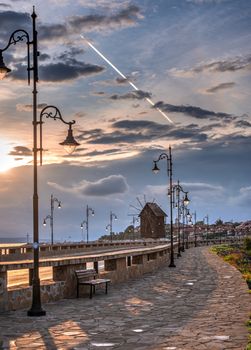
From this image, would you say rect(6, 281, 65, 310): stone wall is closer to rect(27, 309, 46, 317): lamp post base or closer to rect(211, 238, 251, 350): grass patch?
rect(27, 309, 46, 317): lamp post base

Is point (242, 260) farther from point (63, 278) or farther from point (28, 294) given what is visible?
point (28, 294)

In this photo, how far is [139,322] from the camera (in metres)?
12.2

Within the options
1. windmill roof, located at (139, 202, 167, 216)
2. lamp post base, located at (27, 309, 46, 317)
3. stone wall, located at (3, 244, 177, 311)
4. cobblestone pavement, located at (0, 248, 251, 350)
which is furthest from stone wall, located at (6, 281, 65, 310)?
windmill roof, located at (139, 202, 167, 216)

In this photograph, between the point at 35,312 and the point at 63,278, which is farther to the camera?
the point at 63,278

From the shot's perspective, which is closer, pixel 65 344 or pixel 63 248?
pixel 65 344

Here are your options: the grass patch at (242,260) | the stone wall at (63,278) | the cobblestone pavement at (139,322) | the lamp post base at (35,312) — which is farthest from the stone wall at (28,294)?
the grass patch at (242,260)

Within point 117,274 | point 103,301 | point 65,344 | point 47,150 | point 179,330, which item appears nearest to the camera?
point 65,344

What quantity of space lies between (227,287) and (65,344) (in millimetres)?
11088

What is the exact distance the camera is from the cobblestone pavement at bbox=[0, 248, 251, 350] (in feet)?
32.4

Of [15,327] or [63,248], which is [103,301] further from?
[63,248]

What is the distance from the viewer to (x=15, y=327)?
11805mm

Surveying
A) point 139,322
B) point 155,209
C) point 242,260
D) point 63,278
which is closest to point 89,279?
point 63,278

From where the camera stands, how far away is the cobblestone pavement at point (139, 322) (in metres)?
9.88

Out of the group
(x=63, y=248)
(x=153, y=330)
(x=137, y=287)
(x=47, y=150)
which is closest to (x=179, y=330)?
(x=153, y=330)
